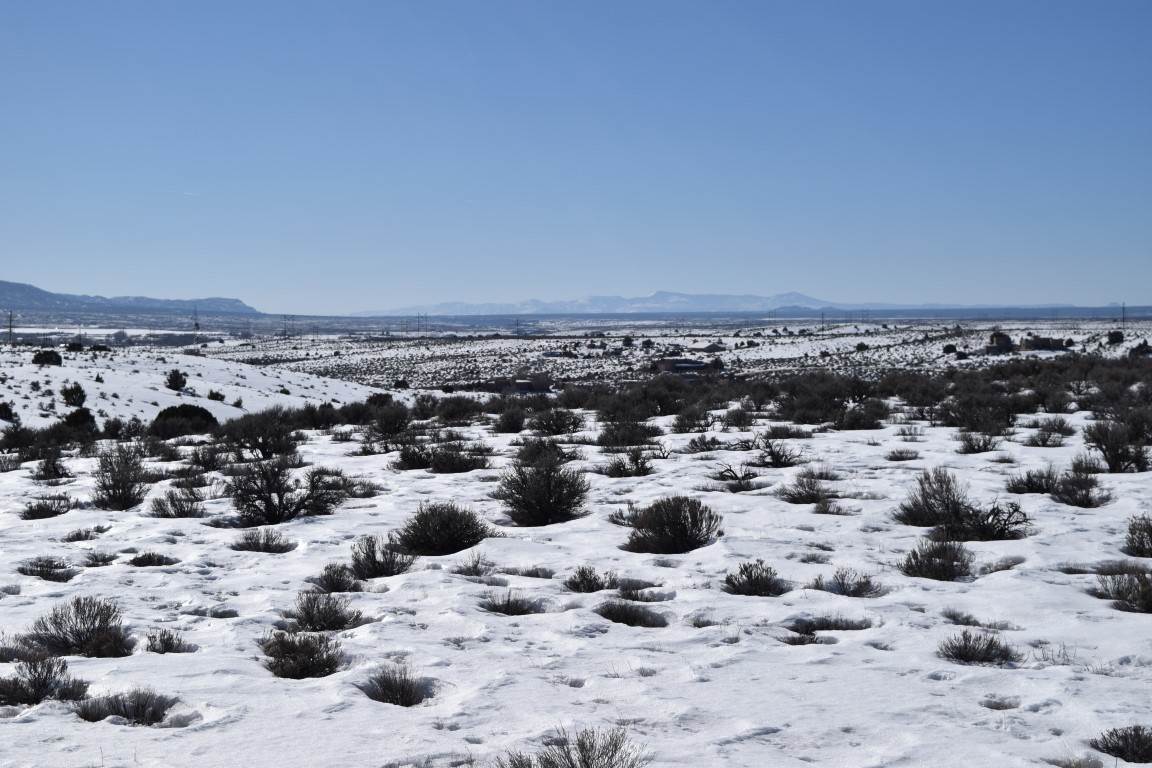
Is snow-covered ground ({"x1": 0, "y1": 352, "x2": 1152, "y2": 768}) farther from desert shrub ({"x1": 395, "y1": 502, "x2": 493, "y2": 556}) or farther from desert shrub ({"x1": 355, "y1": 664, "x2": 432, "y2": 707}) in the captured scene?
desert shrub ({"x1": 395, "y1": 502, "x2": 493, "y2": 556})

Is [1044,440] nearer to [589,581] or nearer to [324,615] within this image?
[589,581]

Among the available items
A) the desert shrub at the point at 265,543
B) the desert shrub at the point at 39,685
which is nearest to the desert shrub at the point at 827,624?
the desert shrub at the point at 39,685

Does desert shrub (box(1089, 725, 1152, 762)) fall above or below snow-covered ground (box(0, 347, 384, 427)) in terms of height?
above

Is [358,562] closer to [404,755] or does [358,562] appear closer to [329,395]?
[404,755]

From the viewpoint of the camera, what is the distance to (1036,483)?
1017cm

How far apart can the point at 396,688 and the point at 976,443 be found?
1109cm

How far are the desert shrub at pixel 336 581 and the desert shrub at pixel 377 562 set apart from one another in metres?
0.19

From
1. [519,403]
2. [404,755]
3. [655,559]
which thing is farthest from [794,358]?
[404,755]

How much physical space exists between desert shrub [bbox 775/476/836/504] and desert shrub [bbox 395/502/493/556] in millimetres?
3688

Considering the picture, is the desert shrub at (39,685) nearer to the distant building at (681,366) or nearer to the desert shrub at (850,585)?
the desert shrub at (850,585)

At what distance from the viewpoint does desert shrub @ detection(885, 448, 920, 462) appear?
12.8 meters

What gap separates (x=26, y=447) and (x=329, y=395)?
83.1ft

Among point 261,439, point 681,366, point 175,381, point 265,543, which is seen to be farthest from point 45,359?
point 681,366

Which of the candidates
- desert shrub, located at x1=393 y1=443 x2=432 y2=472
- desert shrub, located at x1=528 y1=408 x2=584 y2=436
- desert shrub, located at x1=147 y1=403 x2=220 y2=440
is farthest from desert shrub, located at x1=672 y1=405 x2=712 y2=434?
desert shrub, located at x1=147 y1=403 x2=220 y2=440
